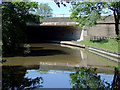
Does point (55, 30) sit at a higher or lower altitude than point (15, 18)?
lower

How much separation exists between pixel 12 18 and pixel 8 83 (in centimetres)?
980

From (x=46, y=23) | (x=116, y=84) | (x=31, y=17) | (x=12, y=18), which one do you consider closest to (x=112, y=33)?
(x=46, y=23)

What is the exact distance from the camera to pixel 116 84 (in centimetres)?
560

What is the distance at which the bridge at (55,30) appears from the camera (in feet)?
94.3

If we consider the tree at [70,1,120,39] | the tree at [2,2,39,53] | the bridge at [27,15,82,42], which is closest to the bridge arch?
the bridge at [27,15,82,42]

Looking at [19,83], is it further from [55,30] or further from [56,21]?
[55,30]

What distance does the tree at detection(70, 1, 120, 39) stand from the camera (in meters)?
19.3

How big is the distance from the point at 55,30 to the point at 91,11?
55.6ft

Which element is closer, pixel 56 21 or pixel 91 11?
pixel 91 11

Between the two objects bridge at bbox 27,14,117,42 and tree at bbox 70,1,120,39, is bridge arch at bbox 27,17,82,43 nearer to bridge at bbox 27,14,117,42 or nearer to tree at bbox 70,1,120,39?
bridge at bbox 27,14,117,42

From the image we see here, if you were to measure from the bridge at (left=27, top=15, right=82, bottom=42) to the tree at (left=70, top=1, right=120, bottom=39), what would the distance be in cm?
585

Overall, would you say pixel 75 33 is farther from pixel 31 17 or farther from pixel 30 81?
pixel 30 81

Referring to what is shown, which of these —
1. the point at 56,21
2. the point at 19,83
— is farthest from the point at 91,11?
the point at 19,83

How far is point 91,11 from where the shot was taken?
2088cm
